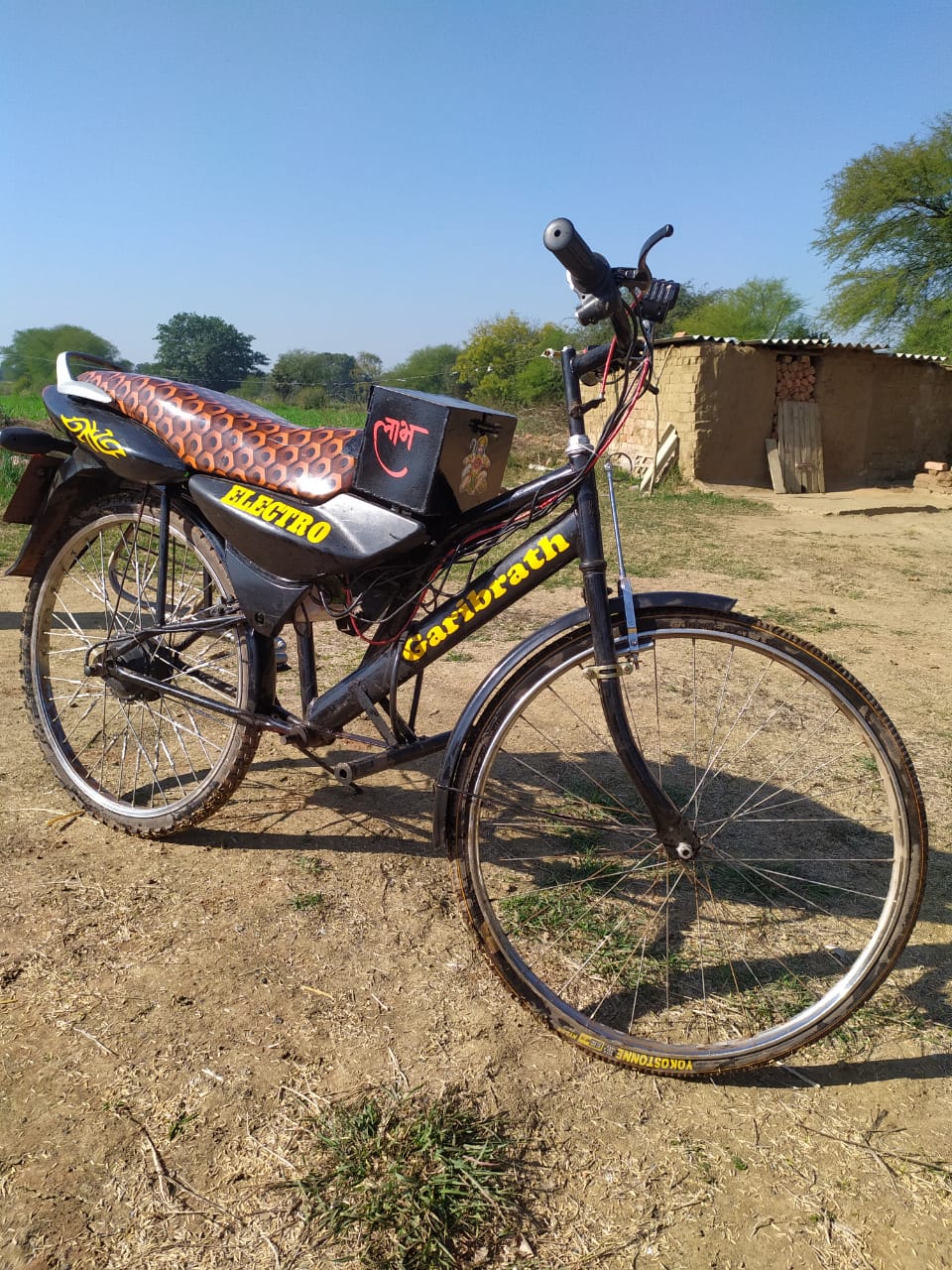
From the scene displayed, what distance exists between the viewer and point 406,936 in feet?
7.09

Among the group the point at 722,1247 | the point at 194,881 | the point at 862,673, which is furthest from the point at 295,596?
the point at 862,673

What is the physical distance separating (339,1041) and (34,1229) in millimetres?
618

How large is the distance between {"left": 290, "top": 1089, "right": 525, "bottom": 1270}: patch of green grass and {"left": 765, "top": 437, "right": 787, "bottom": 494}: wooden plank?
13.6m

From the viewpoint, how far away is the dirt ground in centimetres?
139

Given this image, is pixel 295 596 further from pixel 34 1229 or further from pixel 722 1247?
pixel 722 1247

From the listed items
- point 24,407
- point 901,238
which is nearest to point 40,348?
point 24,407

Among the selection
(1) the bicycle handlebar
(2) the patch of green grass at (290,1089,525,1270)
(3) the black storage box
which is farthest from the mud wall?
(2) the patch of green grass at (290,1089,525,1270)

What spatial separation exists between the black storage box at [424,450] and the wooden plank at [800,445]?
1306 centimetres

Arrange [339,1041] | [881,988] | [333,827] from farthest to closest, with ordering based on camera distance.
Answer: [333,827], [881,988], [339,1041]

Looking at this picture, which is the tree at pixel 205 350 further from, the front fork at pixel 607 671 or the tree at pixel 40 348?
the front fork at pixel 607 671

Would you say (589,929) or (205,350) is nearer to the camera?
(589,929)

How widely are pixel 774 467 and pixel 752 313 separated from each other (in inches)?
1414

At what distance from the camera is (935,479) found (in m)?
14.7

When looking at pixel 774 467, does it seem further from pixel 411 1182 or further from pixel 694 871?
pixel 411 1182
